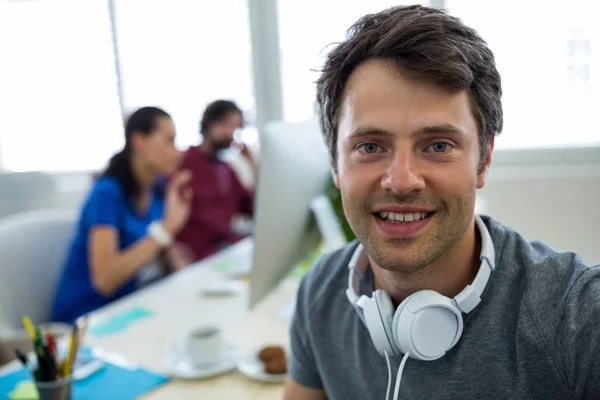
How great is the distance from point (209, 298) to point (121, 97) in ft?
10.1

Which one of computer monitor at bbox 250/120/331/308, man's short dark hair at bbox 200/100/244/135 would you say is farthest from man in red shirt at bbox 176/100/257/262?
computer monitor at bbox 250/120/331/308

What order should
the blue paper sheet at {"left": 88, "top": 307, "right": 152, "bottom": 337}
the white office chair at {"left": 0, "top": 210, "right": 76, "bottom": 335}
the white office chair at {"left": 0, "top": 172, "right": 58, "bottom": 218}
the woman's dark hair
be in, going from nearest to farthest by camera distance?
the blue paper sheet at {"left": 88, "top": 307, "right": 152, "bottom": 337}
the white office chair at {"left": 0, "top": 210, "right": 76, "bottom": 335}
the woman's dark hair
the white office chair at {"left": 0, "top": 172, "right": 58, "bottom": 218}

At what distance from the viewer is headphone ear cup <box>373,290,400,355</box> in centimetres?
75

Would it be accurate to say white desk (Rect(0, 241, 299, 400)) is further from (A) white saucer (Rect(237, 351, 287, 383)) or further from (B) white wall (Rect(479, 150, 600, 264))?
(B) white wall (Rect(479, 150, 600, 264))

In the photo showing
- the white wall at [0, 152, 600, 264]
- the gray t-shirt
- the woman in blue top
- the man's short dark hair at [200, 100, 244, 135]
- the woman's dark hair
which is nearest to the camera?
the gray t-shirt

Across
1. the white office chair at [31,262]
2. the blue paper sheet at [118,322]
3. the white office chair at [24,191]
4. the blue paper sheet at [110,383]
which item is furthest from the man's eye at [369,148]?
the white office chair at [24,191]

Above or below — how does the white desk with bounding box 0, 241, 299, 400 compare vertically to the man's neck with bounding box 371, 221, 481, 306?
below

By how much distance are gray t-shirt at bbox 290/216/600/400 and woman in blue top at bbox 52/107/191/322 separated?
127 cm

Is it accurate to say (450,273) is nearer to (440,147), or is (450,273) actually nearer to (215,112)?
(440,147)

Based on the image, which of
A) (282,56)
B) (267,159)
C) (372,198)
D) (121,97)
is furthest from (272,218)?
(121,97)

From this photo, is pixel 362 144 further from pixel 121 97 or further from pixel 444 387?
pixel 121 97

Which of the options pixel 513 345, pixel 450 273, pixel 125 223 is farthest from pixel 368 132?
pixel 125 223

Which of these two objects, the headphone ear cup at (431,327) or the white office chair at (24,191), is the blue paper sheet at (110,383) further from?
the white office chair at (24,191)

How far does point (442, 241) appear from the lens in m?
0.74
